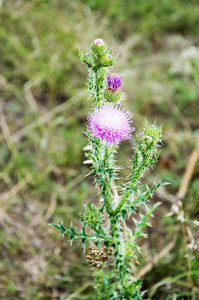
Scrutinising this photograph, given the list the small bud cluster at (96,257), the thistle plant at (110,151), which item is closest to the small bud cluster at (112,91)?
the thistle plant at (110,151)

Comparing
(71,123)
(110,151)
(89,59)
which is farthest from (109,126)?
(71,123)

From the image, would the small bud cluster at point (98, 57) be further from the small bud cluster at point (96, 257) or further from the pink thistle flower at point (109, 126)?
the small bud cluster at point (96, 257)

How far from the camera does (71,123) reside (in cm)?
336

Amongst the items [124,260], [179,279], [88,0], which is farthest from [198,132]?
[88,0]

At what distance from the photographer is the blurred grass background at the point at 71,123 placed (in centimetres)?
242

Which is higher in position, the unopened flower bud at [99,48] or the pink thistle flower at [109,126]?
the unopened flower bud at [99,48]

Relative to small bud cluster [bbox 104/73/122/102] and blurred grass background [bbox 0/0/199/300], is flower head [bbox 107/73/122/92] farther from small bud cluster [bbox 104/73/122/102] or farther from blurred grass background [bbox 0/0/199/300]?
blurred grass background [bbox 0/0/199/300]

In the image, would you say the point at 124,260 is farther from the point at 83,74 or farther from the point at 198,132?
the point at 83,74

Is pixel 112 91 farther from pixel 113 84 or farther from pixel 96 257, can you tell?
pixel 96 257

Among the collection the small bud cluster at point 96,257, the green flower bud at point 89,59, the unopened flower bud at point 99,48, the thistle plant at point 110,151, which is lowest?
the small bud cluster at point 96,257

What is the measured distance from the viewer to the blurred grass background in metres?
2.42

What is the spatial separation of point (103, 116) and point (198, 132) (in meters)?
1.88

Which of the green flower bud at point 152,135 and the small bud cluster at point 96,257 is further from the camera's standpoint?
the small bud cluster at point 96,257

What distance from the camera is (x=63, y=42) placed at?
12.3 feet
